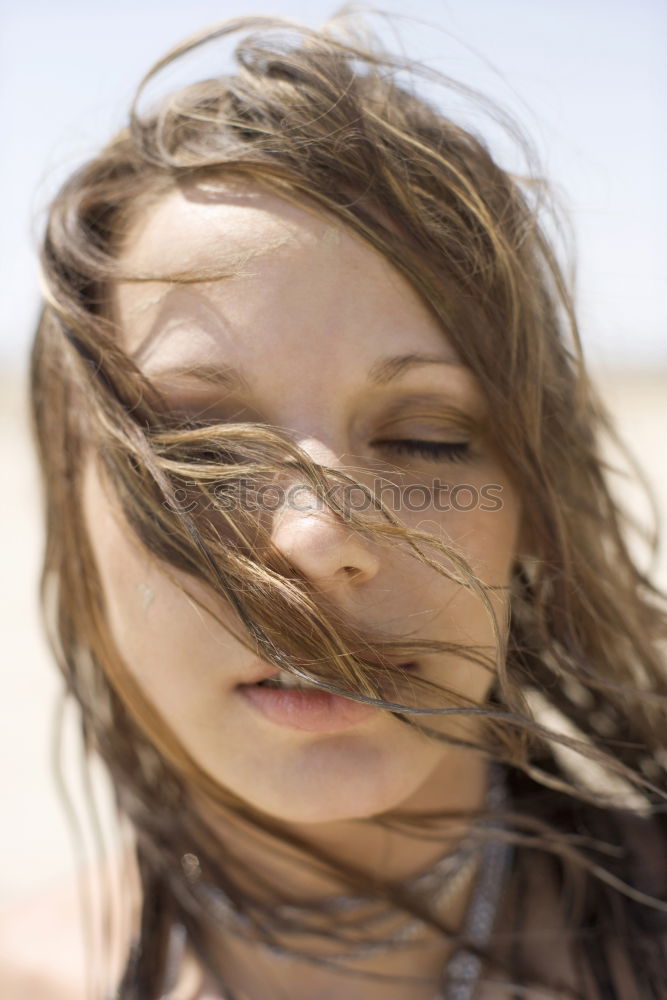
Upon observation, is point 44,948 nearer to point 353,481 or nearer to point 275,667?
point 275,667

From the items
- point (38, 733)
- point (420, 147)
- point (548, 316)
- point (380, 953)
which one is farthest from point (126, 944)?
point (38, 733)

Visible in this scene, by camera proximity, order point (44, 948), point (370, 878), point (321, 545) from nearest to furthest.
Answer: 1. point (321, 545)
2. point (370, 878)
3. point (44, 948)

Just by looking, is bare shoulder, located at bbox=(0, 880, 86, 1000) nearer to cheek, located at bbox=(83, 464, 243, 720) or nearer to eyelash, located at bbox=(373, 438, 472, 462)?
cheek, located at bbox=(83, 464, 243, 720)

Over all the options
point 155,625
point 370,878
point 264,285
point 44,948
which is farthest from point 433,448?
point 44,948

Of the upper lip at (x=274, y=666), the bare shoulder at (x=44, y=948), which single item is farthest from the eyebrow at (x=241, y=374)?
the bare shoulder at (x=44, y=948)

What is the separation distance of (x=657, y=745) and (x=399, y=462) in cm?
82

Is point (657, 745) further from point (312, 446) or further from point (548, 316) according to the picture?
point (312, 446)

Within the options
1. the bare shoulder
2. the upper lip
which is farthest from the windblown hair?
the bare shoulder

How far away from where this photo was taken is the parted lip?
3.79 feet

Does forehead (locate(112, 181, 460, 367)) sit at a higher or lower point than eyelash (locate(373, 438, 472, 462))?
higher

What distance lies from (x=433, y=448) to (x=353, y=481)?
0.70 ft

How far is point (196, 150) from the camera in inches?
53.7

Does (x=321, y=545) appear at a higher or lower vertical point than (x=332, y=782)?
higher

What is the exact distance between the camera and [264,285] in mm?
1196
